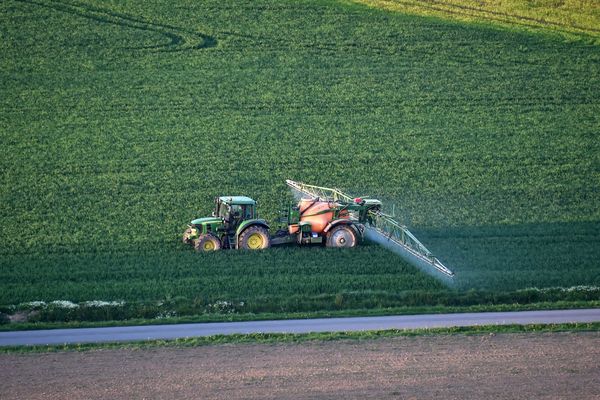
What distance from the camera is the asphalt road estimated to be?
83.9 ft

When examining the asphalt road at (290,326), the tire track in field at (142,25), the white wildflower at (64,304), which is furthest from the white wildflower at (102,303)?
the tire track in field at (142,25)

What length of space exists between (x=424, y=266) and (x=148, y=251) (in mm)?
9241

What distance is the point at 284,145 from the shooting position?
46.1 meters

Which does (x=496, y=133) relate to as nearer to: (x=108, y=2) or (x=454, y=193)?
(x=454, y=193)

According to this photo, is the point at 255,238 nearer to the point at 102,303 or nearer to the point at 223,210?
the point at 223,210

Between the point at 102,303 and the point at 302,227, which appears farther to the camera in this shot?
the point at 302,227

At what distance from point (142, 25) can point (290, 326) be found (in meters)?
36.0

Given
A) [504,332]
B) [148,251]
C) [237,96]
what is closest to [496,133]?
[237,96]

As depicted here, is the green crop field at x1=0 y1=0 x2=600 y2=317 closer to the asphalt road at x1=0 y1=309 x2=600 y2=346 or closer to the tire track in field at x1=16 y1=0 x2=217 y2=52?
the tire track in field at x1=16 y1=0 x2=217 y2=52

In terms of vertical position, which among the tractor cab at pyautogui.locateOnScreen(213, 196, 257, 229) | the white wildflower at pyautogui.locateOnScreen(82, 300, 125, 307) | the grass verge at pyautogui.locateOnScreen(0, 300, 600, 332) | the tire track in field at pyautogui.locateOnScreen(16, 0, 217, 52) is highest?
the tire track in field at pyautogui.locateOnScreen(16, 0, 217, 52)

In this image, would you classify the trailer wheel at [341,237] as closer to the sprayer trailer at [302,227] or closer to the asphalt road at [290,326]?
the sprayer trailer at [302,227]

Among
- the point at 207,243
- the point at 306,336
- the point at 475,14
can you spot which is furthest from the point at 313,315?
the point at 475,14

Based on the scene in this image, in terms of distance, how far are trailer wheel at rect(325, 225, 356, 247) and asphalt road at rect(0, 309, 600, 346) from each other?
7.28 metres

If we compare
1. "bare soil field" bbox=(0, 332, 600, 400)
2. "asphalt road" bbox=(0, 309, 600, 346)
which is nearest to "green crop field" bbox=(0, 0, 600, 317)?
"asphalt road" bbox=(0, 309, 600, 346)
